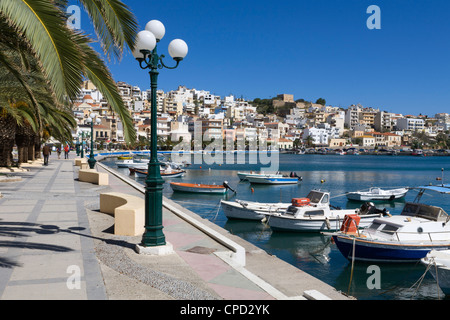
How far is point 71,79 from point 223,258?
4.60 meters

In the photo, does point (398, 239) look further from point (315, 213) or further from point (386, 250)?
point (315, 213)

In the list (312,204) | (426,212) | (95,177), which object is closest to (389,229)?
(426,212)

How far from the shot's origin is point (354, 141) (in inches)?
7771

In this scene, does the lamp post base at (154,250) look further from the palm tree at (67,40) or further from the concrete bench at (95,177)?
the concrete bench at (95,177)

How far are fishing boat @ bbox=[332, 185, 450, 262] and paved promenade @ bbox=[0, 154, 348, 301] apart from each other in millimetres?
5117

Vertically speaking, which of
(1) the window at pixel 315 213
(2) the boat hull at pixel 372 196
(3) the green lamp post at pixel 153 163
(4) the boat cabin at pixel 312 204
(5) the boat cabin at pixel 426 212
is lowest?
(2) the boat hull at pixel 372 196

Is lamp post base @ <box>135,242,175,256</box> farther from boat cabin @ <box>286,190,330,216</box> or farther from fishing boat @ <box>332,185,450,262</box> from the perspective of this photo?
boat cabin @ <box>286,190,330,216</box>

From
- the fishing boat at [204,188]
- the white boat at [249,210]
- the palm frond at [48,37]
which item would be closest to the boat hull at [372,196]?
the fishing boat at [204,188]

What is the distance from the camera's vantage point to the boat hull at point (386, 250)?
14.3 metres

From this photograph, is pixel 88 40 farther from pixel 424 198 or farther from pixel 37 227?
pixel 424 198

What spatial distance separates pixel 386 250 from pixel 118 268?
35.0 ft

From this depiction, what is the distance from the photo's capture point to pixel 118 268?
23.8 feet

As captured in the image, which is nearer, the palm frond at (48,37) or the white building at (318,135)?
the palm frond at (48,37)
